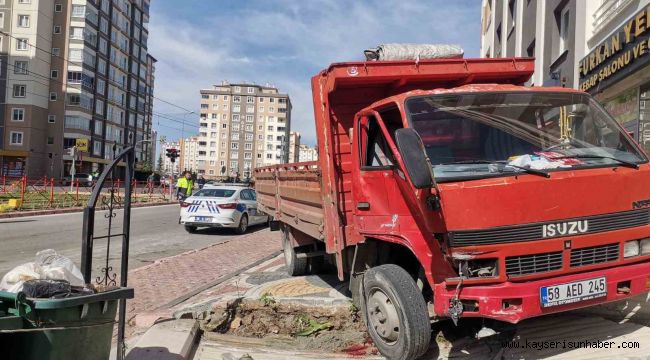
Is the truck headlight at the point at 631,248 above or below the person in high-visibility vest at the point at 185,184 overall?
below

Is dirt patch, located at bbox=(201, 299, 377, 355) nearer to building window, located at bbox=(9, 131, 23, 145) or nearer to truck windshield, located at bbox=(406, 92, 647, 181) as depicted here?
truck windshield, located at bbox=(406, 92, 647, 181)

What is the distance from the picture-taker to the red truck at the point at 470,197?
370 centimetres

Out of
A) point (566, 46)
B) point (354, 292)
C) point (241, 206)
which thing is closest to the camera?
point (354, 292)

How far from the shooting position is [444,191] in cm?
376

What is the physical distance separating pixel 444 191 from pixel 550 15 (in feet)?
44.0

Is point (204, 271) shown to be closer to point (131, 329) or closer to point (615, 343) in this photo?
point (131, 329)

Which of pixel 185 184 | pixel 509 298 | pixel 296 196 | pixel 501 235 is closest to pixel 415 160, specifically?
pixel 501 235

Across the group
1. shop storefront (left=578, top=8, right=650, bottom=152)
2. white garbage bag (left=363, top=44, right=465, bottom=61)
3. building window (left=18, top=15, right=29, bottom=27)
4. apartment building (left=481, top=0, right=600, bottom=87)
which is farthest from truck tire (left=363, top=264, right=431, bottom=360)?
building window (left=18, top=15, right=29, bottom=27)

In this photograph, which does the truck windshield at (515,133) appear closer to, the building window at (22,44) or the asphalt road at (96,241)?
the asphalt road at (96,241)

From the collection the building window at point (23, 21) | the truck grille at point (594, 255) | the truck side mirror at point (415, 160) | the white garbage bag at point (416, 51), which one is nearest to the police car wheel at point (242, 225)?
the white garbage bag at point (416, 51)

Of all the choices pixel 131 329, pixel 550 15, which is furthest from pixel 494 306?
pixel 550 15

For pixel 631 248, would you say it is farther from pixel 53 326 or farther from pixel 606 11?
pixel 606 11

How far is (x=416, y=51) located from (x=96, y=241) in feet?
31.1

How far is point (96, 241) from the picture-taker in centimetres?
1211
